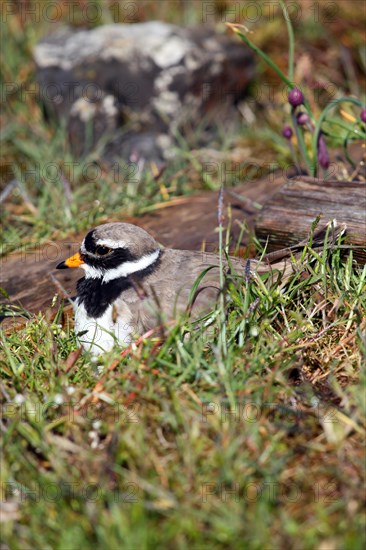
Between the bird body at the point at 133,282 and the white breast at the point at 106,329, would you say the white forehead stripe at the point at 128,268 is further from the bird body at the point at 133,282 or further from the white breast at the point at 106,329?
the white breast at the point at 106,329

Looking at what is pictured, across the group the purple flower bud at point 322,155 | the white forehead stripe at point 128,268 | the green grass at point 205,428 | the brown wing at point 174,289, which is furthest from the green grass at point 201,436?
the purple flower bud at point 322,155

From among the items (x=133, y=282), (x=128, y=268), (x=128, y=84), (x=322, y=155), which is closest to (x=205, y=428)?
(x=133, y=282)

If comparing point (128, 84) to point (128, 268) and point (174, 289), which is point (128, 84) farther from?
point (174, 289)

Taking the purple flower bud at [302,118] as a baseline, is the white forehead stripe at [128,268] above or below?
below

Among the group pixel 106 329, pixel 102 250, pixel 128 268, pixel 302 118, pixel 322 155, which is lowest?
pixel 106 329

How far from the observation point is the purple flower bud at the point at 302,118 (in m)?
5.77

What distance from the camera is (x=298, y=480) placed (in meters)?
3.28

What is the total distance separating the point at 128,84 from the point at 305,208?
13.2 feet

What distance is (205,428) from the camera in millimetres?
3459

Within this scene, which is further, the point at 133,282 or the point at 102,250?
the point at 102,250

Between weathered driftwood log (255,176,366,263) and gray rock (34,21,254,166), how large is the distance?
327 centimetres

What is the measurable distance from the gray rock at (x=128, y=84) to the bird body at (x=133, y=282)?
3655mm

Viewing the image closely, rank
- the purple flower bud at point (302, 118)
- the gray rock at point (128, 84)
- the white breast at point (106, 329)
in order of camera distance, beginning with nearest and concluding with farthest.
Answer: the white breast at point (106, 329)
the purple flower bud at point (302, 118)
the gray rock at point (128, 84)

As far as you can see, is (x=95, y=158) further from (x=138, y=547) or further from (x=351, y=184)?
(x=138, y=547)
